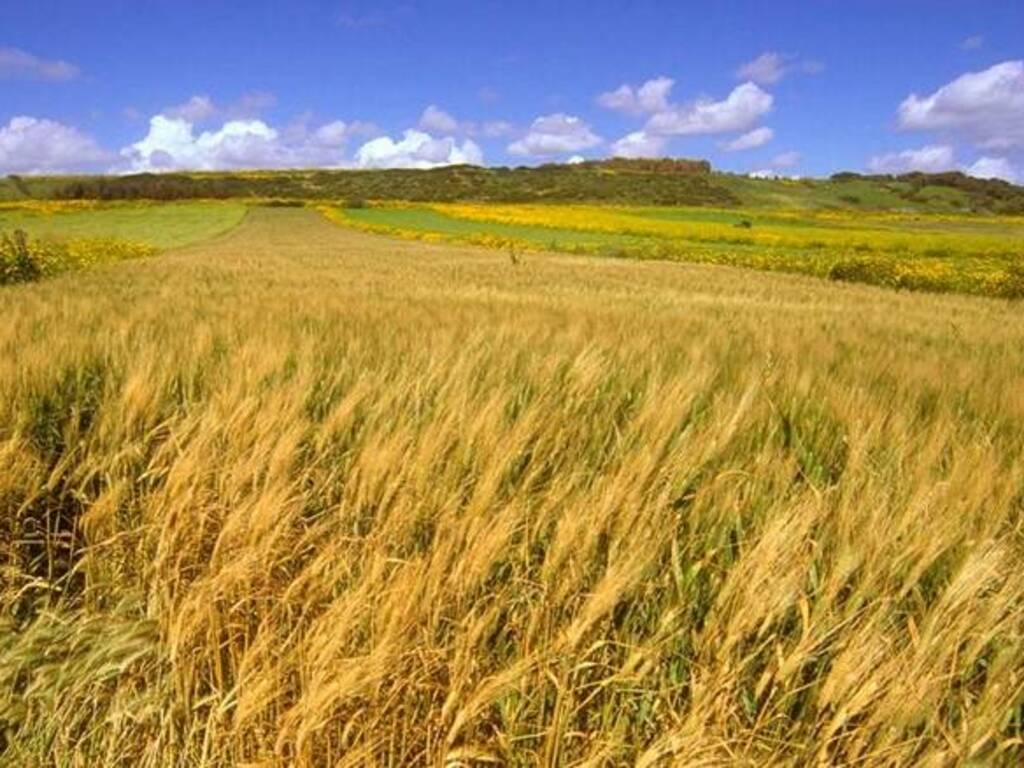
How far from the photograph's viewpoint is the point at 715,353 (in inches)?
162

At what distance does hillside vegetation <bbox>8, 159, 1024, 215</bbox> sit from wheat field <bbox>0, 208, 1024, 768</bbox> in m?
96.8

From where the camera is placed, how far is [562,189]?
11238 centimetres

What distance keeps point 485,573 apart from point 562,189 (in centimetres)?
11534

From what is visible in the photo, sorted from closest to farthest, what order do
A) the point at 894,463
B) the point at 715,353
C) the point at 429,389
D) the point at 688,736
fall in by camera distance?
1. the point at 688,736
2. the point at 894,463
3. the point at 429,389
4. the point at 715,353

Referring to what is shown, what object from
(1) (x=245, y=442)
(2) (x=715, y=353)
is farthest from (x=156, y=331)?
(2) (x=715, y=353)

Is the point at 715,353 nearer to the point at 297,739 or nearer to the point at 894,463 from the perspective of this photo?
the point at 894,463

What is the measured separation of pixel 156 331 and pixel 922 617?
3.28m

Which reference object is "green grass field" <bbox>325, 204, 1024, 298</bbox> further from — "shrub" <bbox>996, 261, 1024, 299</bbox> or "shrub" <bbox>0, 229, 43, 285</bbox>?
"shrub" <bbox>0, 229, 43, 285</bbox>

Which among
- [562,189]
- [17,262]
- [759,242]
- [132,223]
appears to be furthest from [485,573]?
[562,189]

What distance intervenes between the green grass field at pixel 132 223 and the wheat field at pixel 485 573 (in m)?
35.6

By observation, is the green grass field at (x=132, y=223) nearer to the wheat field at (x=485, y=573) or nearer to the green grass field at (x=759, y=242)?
the green grass field at (x=759, y=242)

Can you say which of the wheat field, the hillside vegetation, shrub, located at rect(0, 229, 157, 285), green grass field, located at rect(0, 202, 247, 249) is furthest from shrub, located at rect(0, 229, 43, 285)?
the hillside vegetation

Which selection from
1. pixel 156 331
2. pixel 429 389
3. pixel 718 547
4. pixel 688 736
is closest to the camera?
pixel 688 736

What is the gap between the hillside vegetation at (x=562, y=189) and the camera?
98500mm
